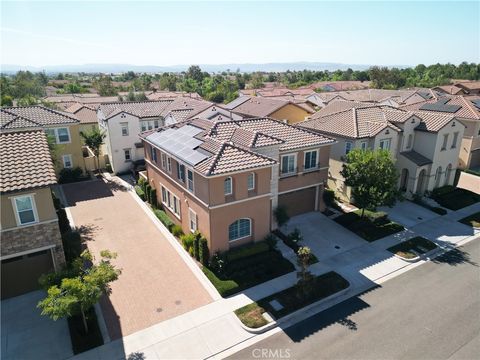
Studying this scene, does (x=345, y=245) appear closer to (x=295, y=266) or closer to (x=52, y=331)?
(x=295, y=266)

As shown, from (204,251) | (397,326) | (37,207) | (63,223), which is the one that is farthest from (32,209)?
(397,326)

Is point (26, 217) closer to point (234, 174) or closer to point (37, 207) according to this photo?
point (37, 207)

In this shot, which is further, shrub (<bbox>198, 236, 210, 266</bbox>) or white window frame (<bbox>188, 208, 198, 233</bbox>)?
white window frame (<bbox>188, 208, 198, 233</bbox>)

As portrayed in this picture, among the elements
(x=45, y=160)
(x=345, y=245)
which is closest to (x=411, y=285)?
(x=345, y=245)

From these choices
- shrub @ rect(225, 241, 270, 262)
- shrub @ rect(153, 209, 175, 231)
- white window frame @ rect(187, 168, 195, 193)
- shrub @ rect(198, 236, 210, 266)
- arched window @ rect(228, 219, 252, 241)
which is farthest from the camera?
shrub @ rect(153, 209, 175, 231)

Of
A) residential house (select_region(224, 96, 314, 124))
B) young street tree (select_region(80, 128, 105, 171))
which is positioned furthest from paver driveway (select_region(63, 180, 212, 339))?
residential house (select_region(224, 96, 314, 124))

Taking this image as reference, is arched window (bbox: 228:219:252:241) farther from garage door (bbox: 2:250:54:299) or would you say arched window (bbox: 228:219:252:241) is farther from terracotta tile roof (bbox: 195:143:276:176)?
garage door (bbox: 2:250:54:299)

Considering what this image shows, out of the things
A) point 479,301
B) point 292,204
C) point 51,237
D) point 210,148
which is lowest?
point 479,301
